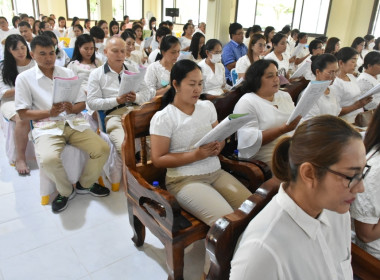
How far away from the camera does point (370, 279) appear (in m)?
1.04

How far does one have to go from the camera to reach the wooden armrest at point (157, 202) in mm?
1296

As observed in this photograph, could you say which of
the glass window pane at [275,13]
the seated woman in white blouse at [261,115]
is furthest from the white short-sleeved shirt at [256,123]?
the glass window pane at [275,13]

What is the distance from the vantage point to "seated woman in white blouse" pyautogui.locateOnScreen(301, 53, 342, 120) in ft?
7.68

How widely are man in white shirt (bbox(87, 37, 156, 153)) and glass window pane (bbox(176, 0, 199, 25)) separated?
435 inches

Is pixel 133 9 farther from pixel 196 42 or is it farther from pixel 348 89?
pixel 348 89

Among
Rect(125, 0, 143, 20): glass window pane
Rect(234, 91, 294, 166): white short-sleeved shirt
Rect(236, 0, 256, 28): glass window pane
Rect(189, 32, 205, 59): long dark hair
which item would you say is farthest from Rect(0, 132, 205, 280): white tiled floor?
Rect(125, 0, 143, 20): glass window pane

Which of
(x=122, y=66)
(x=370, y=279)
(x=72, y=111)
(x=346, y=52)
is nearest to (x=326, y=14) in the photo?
(x=346, y=52)

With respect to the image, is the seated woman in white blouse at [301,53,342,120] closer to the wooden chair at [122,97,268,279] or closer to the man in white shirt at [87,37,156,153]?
the wooden chair at [122,97,268,279]

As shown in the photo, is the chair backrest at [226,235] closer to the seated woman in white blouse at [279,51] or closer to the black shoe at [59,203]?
the black shoe at [59,203]

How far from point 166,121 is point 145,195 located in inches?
15.1

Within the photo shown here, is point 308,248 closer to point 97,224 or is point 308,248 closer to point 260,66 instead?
point 260,66

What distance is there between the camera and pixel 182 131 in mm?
1570

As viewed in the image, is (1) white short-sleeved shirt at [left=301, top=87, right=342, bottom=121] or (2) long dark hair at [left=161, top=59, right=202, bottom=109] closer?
(2) long dark hair at [left=161, top=59, right=202, bottom=109]

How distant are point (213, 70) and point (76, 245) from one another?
2.36 meters
